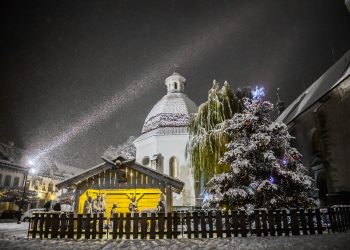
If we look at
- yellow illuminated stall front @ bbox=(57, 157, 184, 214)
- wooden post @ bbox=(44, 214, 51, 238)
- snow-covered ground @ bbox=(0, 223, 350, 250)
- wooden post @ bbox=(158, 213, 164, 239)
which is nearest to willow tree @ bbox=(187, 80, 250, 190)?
yellow illuminated stall front @ bbox=(57, 157, 184, 214)

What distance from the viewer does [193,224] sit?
11555 mm

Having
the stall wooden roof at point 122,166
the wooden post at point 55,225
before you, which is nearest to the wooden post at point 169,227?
the stall wooden roof at point 122,166

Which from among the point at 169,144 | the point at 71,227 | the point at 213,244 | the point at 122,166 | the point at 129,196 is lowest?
the point at 213,244

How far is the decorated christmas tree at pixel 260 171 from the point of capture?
1352 centimetres

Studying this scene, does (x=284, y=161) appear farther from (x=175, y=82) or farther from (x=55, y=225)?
(x=175, y=82)

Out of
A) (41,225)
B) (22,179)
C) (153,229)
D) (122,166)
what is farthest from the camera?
(22,179)

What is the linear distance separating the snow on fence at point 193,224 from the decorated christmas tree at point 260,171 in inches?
65.2

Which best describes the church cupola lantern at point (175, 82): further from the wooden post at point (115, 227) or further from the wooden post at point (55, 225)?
the wooden post at point (55, 225)

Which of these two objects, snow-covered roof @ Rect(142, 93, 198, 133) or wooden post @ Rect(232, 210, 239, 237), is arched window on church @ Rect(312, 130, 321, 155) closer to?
snow-covered roof @ Rect(142, 93, 198, 133)

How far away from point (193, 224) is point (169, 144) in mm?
15537

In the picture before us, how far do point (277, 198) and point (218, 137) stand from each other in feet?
16.9

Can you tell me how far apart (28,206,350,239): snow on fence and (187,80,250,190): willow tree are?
536 cm

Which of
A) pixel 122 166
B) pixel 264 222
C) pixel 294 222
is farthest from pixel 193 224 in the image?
pixel 122 166

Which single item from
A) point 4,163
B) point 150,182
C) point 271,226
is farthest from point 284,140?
point 4,163
